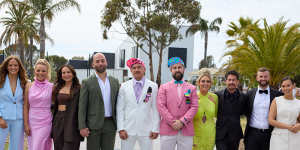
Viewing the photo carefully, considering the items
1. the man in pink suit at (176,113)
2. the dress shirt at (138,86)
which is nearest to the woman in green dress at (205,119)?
the man in pink suit at (176,113)

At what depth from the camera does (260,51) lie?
952 cm

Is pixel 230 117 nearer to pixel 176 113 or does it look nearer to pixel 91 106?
pixel 176 113

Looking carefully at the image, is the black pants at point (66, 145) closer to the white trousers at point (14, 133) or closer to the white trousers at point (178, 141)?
the white trousers at point (14, 133)

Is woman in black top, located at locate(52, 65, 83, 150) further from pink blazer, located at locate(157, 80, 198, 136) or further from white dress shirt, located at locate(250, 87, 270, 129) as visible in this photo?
white dress shirt, located at locate(250, 87, 270, 129)

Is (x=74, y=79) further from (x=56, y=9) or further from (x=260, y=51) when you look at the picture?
(x=56, y=9)

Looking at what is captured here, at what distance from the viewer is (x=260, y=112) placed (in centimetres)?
473

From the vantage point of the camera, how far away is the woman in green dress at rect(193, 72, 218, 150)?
4.68 meters

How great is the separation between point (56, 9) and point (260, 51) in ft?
39.2

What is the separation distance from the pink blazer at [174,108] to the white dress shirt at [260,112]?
1.14m

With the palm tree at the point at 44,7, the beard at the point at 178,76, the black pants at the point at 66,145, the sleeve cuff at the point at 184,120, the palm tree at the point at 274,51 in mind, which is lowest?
the black pants at the point at 66,145

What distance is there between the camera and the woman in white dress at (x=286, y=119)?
450 centimetres

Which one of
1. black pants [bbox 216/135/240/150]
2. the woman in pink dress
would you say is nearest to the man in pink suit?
black pants [bbox 216/135/240/150]

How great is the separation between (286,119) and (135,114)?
2534 mm

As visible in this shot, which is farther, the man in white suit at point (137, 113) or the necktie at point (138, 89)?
the necktie at point (138, 89)
